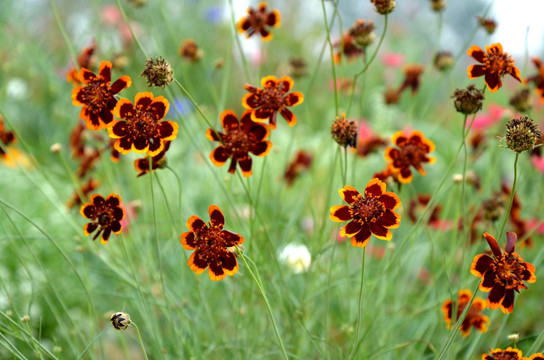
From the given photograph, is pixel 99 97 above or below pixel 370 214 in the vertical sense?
above

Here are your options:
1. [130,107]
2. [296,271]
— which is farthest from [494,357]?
[296,271]

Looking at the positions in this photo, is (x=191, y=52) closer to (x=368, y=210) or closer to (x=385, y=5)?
(x=385, y=5)

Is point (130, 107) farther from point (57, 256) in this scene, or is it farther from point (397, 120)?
point (397, 120)

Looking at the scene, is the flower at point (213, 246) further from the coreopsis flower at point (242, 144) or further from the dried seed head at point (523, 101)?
the dried seed head at point (523, 101)

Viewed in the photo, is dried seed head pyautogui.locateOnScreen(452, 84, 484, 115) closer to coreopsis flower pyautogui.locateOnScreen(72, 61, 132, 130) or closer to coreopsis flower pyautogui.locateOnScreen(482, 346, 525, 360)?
coreopsis flower pyautogui.locateOnScreen(482, 346, 525, 360)

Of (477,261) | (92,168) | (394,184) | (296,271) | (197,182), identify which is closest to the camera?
(477,261)

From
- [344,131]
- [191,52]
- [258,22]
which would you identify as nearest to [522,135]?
[344,131]
